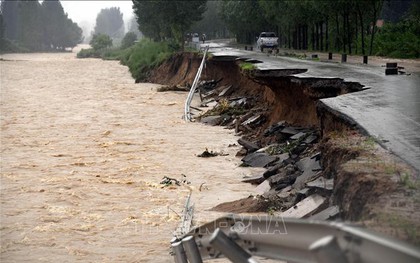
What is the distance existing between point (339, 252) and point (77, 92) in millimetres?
36026

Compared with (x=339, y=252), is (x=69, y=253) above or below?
below

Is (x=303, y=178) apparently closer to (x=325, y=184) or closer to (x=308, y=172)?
(x=308, y=172)

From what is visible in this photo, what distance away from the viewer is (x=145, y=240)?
8.83 meters

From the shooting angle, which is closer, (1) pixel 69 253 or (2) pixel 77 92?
(1) pixel 69 253

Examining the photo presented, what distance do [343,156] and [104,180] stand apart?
769 centimetres

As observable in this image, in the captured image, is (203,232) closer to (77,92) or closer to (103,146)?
(103,146)

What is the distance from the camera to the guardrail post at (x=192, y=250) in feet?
13.3

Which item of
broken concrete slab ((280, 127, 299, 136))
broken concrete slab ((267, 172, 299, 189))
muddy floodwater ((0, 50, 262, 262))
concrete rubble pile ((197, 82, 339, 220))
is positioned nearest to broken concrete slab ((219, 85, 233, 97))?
muddy floodwater ((0, 50, 262, 262))

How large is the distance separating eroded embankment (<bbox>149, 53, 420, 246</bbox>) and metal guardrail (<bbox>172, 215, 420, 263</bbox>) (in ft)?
2.54

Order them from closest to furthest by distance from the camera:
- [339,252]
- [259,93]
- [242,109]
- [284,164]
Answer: [339,252] → [284,164] → [242,109] → [259,93]

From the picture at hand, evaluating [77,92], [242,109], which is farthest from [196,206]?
[77,92]

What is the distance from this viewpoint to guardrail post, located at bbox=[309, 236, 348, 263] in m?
2.77

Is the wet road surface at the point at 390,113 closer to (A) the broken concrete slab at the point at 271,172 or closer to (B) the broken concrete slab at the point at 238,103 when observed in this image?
(A) the broken concrete slab at the point at 271,172

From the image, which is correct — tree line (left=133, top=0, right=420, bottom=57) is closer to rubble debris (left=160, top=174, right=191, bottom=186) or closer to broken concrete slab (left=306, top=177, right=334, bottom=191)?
rubble debris (left=160, top=174, right=191, bottom=186)
